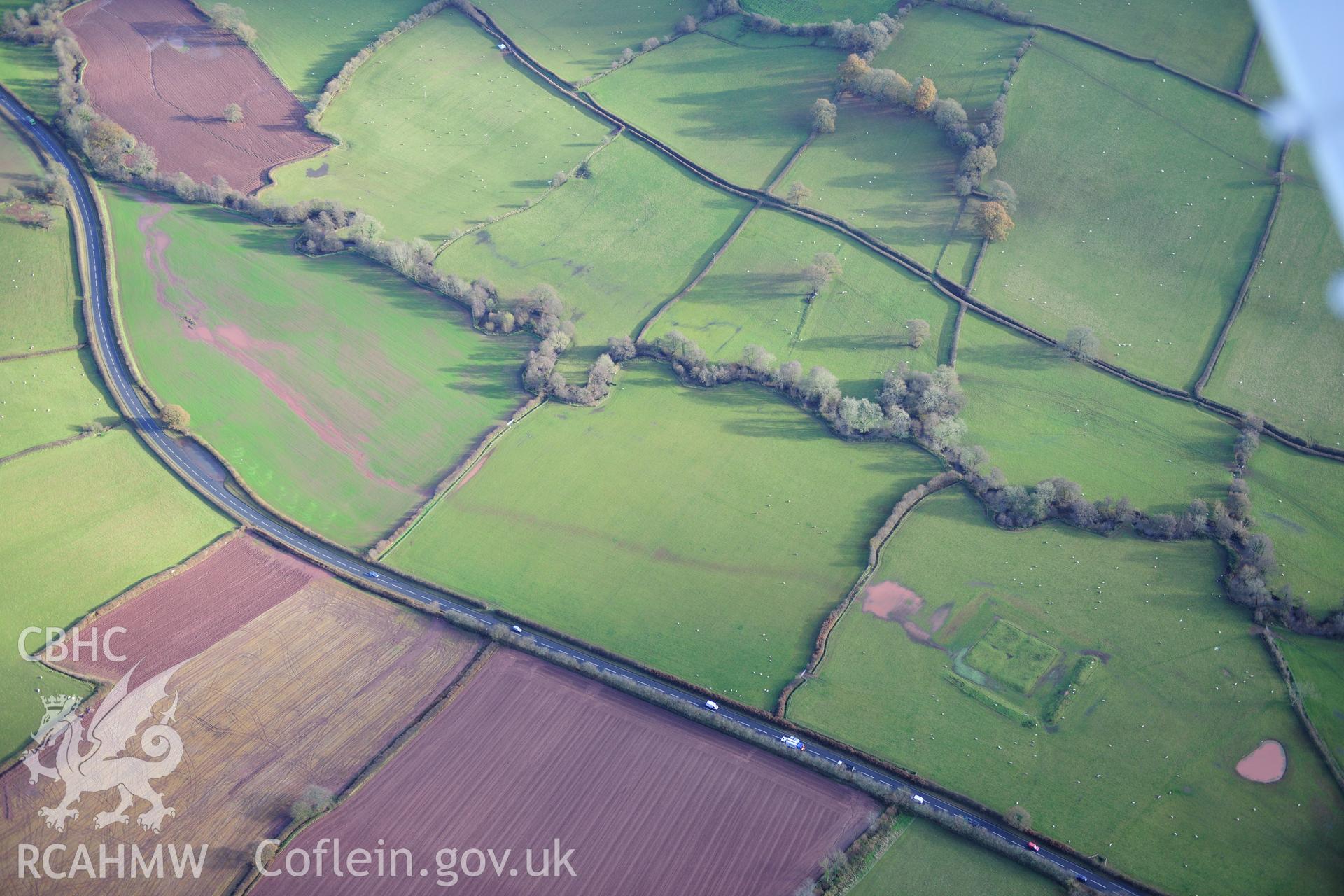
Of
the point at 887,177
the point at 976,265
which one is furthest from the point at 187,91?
the point at 976,265

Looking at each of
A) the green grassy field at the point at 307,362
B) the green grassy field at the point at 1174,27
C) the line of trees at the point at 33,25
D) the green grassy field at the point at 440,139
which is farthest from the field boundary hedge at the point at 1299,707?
the line of trees at the point at 33,25

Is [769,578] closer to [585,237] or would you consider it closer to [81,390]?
[585,237]

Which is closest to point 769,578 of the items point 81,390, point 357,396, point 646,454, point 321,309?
point 646,454

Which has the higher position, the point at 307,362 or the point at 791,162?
the point at 791,162

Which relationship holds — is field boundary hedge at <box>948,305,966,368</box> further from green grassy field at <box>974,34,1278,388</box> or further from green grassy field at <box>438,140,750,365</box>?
green grassy field at <box>438,140,750,365</box>

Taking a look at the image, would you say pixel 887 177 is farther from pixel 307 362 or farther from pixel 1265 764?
pixel 1265 764

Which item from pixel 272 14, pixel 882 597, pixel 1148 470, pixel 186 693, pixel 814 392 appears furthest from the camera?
pixel 272 14

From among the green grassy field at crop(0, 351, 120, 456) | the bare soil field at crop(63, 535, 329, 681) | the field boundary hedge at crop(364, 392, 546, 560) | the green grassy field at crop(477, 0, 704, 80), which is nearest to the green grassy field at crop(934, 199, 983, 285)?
the field boundary hedge at crop(364, 392, 546, 560)
